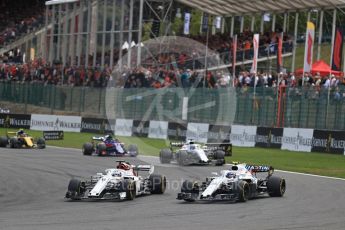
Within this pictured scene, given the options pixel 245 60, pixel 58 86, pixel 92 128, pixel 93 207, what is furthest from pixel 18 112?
pixel 93 207

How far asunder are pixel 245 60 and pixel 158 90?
23.7ft

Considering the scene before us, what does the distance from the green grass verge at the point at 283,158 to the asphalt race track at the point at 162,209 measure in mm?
3263

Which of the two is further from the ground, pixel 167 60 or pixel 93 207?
pixel 167 60

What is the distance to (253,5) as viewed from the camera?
2085 inches

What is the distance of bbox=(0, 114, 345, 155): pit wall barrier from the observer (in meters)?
35.8

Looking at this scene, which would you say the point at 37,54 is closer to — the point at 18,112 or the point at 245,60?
the point at 18,112

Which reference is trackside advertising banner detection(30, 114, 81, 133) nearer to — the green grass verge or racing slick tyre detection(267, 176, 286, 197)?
the green grass verge

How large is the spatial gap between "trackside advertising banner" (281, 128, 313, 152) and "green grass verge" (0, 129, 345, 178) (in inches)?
19.6

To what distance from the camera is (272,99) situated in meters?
38.6

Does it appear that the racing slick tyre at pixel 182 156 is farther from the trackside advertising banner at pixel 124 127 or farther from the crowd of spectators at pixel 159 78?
the trackside advertising banner at pixel 124 127

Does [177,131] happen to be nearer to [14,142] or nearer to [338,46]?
[14,142]

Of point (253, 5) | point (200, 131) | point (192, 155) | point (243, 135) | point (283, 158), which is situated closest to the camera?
point (192, 155)

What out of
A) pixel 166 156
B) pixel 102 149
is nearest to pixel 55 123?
pixel 102 149

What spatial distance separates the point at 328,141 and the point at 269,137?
395cm
